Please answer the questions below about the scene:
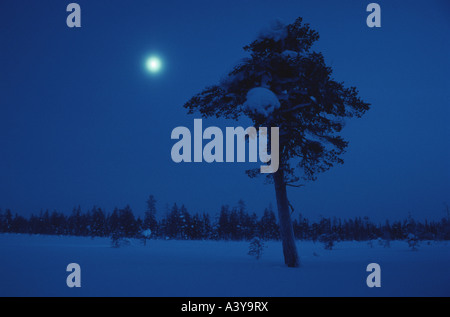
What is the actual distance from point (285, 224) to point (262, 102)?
4.90 m

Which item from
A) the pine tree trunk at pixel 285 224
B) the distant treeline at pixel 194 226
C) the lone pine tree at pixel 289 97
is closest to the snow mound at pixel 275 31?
the lone pine tree at pixel 289 97

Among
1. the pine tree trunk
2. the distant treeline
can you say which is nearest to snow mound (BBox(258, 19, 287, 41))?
the pine tree trunk

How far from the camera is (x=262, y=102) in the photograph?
31.2ft

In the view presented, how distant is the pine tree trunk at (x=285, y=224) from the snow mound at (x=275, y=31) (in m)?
5.30

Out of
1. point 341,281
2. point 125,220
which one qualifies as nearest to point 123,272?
point 341,281

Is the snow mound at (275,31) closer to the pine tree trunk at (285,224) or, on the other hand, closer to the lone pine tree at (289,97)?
the lone pine tree at (289,97)

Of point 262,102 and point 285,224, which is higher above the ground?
point 262,102

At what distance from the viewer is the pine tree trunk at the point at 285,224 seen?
10.8 meters

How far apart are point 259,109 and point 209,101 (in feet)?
11.1

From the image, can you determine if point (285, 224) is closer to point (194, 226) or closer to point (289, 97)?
point (289, 97)

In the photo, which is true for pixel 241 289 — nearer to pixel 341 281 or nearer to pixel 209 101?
pixel 341 281

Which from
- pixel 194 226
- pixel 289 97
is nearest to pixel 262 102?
pixel 289 97
